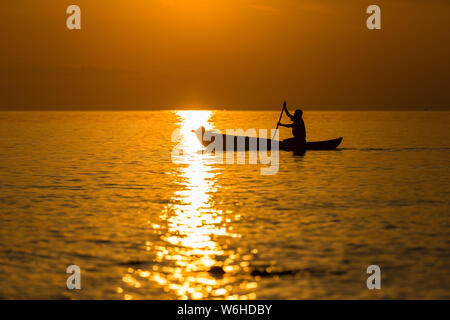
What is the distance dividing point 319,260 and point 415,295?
2097 mm

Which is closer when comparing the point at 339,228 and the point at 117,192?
the point at 339,228

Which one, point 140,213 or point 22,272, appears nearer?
point 22,272

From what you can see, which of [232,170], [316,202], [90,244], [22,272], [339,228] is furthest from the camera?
[232,170]

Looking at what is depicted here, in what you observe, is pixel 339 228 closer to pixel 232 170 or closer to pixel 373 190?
pixel 373 190

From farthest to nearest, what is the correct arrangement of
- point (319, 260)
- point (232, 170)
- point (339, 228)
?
point (232, 170), point (339, 228), point (319, 260)

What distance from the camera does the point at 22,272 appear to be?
9477 millimetres

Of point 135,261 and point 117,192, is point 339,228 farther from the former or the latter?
point 117,192

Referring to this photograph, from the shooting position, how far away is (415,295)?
332 inches

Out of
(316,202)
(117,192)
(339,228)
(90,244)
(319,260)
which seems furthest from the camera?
(117,192)

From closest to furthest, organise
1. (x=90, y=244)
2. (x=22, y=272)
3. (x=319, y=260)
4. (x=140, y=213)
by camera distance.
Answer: (x=22, y=272) < (x=319, y=260) < (x=90, y=244) < (x=140, y=213)
